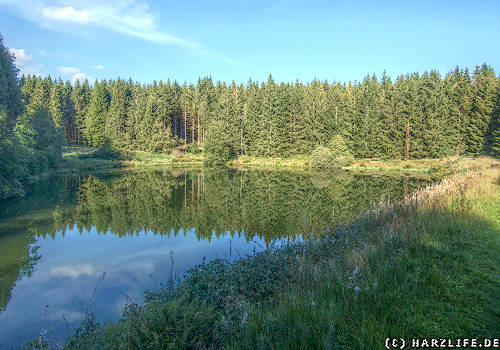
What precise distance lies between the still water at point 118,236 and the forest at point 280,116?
19768 mm

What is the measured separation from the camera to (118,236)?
46.5 ft

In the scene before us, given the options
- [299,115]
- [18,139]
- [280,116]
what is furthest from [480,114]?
[18,139]

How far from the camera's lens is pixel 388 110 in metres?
55.9

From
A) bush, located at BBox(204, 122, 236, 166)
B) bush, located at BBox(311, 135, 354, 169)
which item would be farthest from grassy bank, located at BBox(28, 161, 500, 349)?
bush, located at BBox(204, 122, 236, 166)

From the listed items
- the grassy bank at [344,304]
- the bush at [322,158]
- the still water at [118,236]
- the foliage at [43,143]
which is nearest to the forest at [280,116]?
the foliage at [43,143]

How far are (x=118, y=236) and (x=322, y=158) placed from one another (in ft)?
140

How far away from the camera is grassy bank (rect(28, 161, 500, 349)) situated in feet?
11.8

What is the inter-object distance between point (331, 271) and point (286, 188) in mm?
22730

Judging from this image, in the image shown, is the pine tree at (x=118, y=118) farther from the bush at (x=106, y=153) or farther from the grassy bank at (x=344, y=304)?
the grassy bank at (x=344, y=304)

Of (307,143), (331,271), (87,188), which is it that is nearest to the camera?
(331,271)

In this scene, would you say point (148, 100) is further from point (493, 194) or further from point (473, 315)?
point (473, 315)

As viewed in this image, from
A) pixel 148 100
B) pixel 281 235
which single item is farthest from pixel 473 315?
pixel 148 100

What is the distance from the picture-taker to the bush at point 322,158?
5194 cm

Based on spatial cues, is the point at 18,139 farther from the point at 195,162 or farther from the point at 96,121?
the point at 96,121
